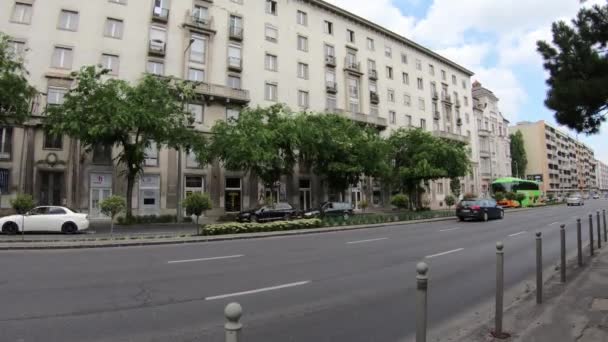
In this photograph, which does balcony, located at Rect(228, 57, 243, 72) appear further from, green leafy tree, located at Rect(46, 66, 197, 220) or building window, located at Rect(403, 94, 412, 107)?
building window, located at Rect(403, 94, 412, 107)

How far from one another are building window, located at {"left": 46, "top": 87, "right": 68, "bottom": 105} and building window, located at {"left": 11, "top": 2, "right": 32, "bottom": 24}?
5317 millimetres

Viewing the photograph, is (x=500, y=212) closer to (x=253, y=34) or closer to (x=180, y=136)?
(x=180, y=136)

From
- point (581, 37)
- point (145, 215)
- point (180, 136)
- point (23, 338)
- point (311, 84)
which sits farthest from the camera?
point (311, 84)

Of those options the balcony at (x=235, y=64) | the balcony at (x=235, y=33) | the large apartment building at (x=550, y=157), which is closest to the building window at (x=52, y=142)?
the balcony at (x=235, y=64)

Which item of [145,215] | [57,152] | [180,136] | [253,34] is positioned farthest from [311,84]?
[57,152]

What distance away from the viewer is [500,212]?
25.9m

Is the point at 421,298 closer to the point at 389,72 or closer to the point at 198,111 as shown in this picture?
the point at 198,111

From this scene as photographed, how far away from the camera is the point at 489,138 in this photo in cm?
6419

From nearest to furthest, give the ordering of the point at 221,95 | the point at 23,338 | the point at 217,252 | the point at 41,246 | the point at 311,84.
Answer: the point at 23,338
the point at 217,252
the point at 41,246
the point at 221,95
the point at 311,84

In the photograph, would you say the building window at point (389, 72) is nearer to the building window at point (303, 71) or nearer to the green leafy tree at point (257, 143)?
the building window at point (303, 71)

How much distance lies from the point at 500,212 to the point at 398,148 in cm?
1487

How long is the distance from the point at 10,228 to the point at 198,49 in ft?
66.9

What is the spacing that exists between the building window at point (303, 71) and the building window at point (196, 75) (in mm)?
10579

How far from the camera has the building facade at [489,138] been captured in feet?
205
